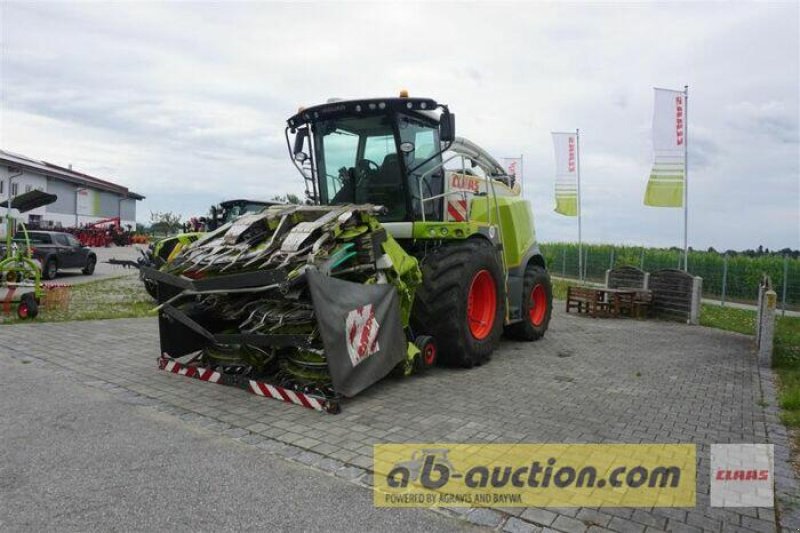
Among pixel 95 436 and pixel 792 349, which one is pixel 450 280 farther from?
pixel 792 349

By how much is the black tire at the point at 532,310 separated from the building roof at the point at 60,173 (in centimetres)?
3964

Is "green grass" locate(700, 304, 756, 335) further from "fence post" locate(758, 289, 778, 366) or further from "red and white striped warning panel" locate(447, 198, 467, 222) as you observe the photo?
"red and white striped warning panel" locate(447, 198, 467, 222)

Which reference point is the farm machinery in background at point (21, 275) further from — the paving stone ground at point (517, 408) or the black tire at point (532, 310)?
the black tire at point (532, 310)

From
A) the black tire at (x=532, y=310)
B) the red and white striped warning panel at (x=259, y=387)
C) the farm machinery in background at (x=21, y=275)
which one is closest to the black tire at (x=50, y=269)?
the farm machinery in background at (x=21, y=275)

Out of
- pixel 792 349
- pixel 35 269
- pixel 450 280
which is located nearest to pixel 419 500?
pixel 450 280

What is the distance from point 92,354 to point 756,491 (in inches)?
282

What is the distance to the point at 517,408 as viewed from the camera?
5270 mm

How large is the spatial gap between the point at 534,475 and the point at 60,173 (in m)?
51.6

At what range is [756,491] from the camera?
3.68m

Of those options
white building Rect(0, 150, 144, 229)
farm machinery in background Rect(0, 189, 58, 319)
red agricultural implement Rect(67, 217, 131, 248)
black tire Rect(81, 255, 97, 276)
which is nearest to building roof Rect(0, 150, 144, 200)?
white building Rect(0, 150, 144, 229)

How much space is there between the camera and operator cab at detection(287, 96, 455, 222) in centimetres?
682

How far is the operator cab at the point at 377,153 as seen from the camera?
22.4 ft

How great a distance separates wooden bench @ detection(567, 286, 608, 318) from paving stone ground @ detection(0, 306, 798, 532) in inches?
191

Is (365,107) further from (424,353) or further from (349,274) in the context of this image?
(424,353)
